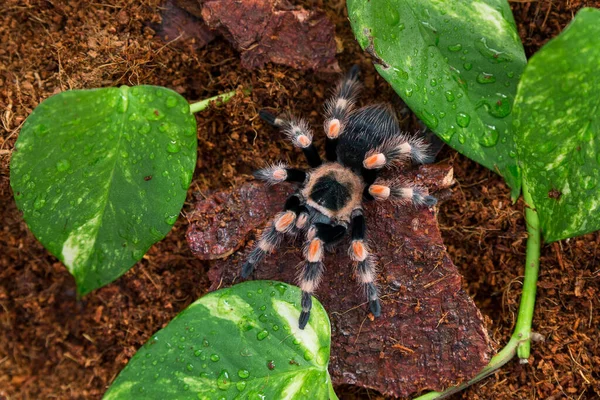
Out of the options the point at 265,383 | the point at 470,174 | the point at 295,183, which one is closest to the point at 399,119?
the point at 470,174

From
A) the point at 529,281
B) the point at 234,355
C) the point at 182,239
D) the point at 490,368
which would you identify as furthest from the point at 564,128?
the point at 182,239

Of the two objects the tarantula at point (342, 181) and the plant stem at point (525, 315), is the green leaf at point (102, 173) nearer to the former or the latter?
the tarantula at point (342, 181)

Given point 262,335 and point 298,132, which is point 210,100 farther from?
point 262,335

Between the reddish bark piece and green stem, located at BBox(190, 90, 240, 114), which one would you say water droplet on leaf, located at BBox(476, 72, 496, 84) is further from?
the reddish bark piece

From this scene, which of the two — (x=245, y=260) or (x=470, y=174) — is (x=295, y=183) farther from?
(x=470, y=174)

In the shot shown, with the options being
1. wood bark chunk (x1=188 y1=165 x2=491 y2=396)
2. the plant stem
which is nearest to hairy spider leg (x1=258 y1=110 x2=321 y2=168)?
wood bark chunk (x1=188 y1=165 x2=491 y2=396)

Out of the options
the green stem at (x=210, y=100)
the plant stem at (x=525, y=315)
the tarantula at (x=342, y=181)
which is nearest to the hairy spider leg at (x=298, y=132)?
the tarantula at (x=342, y=181)
